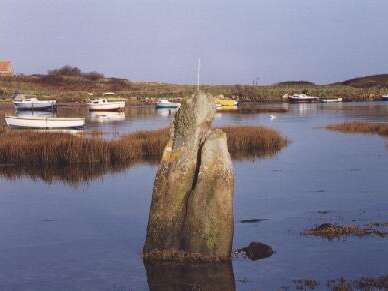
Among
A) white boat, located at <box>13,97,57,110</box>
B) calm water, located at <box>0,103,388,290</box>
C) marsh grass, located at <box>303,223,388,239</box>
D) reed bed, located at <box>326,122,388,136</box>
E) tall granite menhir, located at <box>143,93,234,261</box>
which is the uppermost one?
tall granite menhir, located at <box>143,93,234,261</box>

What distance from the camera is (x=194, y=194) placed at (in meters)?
16.1

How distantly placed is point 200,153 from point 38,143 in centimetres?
2276

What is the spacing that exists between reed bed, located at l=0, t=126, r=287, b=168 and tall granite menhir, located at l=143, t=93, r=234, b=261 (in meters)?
19.9

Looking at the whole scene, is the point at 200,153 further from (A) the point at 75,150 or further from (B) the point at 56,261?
(A) the point at 75,150

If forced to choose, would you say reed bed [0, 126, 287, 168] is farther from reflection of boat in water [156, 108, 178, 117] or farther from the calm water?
reflection of boat in water [156, 108, 178, 117]

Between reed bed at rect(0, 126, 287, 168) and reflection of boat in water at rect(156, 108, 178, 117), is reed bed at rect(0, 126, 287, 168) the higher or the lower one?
the higher one

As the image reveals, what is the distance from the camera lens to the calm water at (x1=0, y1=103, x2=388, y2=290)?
15.5m

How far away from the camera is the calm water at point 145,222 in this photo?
50.9ft

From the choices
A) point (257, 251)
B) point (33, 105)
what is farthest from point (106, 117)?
point (257, 251)

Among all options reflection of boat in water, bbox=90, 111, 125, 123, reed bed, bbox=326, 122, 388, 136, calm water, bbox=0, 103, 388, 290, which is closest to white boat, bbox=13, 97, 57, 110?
reflection of boat in water, bbox=90, 111, 125, 123

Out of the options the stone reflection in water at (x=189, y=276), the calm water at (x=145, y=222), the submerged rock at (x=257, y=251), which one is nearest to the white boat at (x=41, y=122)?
the calm water at (x=145, y=222)

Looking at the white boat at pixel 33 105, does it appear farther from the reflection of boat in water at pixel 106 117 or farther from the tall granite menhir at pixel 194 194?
the tall granite menhir at pixel 194 194

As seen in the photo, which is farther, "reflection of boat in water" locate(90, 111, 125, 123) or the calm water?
"reflection of boat in water" locate(90, 111, 125, 123)

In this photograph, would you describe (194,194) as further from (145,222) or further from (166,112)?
(166,112)
